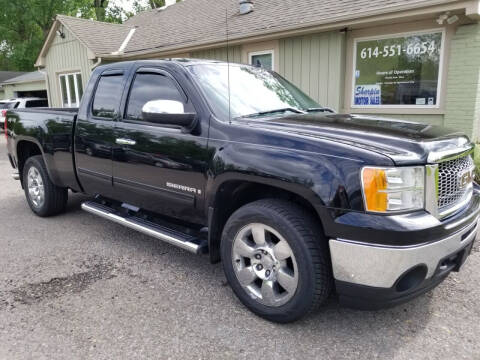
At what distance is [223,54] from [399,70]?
4881 millimetres

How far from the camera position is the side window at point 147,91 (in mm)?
3637

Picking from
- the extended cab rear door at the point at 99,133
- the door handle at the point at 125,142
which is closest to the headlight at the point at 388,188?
the door handle at the point at 125,142

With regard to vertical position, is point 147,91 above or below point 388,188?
above

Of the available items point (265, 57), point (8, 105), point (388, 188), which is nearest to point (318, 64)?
point (265, 57)

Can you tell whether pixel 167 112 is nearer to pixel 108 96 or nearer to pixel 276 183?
pixel 276 183

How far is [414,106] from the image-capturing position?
26.4 ft

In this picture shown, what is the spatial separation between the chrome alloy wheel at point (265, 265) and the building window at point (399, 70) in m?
6.34

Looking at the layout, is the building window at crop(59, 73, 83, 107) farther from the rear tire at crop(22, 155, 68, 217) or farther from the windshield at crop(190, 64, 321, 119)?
the windshield at crop(190, 64, 321, 119)

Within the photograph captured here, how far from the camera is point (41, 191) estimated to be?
213 inches

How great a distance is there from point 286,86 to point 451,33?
4.87 metres

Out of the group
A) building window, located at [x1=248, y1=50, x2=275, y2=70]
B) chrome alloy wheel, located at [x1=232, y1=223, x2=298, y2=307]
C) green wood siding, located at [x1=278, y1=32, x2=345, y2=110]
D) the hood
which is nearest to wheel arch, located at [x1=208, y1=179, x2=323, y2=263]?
chrome alloy wheel, located at [x1=232, y1=223, x2=298, y2=307]

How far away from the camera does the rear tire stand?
525cm

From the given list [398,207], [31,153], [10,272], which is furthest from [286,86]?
[31,153]

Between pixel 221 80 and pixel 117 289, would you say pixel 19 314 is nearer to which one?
pixel 117 289
